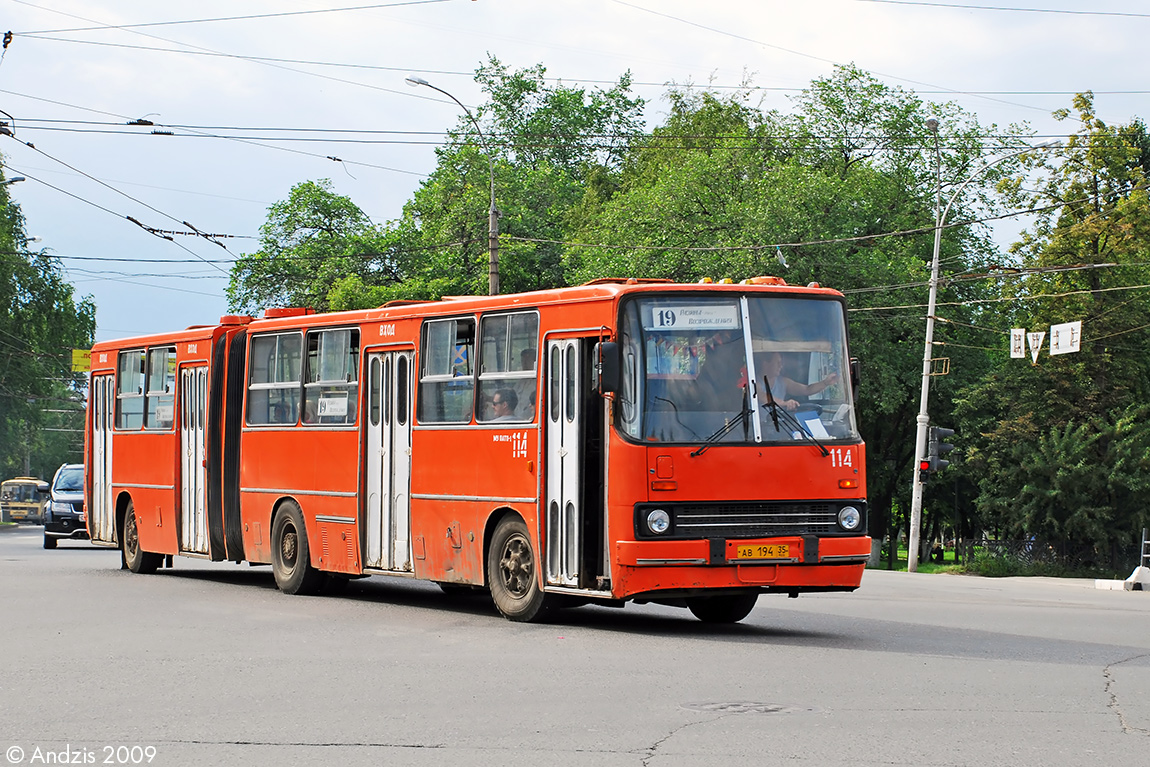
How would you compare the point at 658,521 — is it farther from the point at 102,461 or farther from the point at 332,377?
the point at 102,461

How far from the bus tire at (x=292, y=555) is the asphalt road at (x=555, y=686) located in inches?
34.3

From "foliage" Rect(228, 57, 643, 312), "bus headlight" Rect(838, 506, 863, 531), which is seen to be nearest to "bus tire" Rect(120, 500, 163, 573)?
"bus headlight" Rect(838, 506, 863, 531)

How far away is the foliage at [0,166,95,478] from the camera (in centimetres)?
6134

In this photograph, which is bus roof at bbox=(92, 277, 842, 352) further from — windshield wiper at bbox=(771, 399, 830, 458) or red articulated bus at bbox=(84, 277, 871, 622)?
windshield wiper at bbox=(771, 399, 830, 458)

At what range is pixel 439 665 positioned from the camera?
36.7ft

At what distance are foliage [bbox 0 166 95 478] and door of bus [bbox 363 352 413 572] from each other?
1806 inches

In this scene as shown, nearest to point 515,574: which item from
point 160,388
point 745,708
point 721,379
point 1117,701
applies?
point 721,379

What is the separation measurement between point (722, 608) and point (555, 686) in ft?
16.7

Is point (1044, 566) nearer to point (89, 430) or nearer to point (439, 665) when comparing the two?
point (89, 430)

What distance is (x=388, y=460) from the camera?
1656 cm

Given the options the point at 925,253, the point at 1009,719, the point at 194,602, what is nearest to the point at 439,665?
the point at 1009,719

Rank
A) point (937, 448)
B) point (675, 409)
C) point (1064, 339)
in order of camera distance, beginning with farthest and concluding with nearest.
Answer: point (1064, 339)
point (937, 448)
point (675, 409)

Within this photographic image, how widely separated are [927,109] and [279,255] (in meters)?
26.3

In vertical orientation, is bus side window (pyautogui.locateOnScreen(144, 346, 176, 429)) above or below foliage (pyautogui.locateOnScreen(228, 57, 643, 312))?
below
